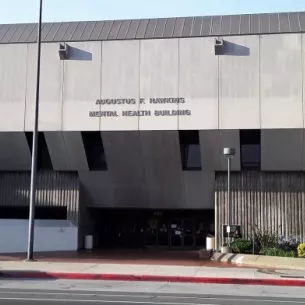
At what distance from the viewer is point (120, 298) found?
11680 millimetres

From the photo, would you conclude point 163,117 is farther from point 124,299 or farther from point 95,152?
point 124,299

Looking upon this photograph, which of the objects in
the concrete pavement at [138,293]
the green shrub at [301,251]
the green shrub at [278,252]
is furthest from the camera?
the green shrub at [278,252]

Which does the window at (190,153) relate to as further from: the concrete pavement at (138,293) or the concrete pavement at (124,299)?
the concrete pavement at (124,299)

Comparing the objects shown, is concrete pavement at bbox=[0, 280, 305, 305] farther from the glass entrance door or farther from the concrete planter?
the glass entrance door

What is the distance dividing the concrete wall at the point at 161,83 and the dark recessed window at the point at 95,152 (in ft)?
4.35

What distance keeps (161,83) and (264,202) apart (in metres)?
8.32

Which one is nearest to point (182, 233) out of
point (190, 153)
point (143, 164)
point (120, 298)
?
point (190, 153)

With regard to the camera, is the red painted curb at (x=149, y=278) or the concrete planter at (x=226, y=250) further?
the concrete planter at (x=226, y=250)

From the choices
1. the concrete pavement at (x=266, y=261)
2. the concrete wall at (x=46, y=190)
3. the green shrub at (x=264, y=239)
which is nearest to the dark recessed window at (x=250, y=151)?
the green shrub at (x=264, y=239)

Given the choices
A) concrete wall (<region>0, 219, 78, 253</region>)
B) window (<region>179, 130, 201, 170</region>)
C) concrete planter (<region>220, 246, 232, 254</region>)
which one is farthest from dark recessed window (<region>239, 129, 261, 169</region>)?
concrete wall (<region>0, 219, 78, 253</region>)

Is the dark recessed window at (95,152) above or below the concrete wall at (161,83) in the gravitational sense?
below

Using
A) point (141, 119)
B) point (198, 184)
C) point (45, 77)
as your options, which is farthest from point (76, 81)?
point (198, 184)

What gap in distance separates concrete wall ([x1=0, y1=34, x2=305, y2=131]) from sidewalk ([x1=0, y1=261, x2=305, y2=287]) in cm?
907

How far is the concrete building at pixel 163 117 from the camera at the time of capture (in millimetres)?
26703
